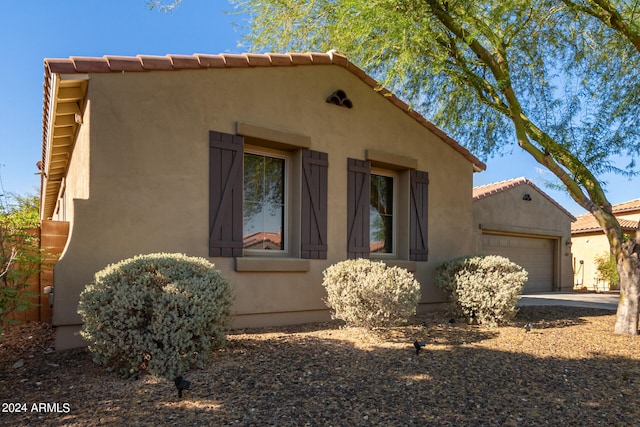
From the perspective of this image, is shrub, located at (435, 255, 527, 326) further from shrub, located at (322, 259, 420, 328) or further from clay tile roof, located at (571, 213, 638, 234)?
clay tile roof, located at (571, 213, 638, 234)

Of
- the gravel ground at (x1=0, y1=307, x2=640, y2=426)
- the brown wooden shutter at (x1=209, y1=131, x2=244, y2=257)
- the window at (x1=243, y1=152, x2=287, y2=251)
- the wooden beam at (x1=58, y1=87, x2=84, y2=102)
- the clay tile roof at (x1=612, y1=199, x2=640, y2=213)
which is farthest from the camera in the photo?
the clay tile roof at (x1=612, y1=199, x2=640, y2=213)

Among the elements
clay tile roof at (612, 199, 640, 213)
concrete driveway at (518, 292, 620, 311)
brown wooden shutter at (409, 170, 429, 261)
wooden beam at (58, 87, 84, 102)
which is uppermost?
wooden beam at (58, 87, 84, 102)

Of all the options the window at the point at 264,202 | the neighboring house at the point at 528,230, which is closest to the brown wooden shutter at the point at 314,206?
the window at the point at 264,202

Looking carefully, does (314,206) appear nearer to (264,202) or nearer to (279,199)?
(279,199)

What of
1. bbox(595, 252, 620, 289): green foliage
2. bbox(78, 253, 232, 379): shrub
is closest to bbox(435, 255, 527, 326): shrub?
bbox(78, 253, 232, 379): shrub

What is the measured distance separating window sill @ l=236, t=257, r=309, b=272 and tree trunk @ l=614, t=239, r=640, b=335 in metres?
5.19

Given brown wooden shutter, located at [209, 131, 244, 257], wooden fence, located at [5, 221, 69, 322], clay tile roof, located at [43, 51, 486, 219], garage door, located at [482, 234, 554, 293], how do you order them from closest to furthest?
1. clay tile roof, located at [43, 51, 486, 219]
2. wooden fence, located at [5, 221, 69, 322]
3. brown wooden shutter, located at [209, 131, 244, 257]
4. garage door, located at [482, 234, 554, 293]

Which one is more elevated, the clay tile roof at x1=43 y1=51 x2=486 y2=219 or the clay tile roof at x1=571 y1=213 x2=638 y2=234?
the clay tile roof at x1=43 y1=51 x2=486 y2=219

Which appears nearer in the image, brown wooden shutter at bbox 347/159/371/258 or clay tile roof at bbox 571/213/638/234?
brown wooden shutter at bbox 347/159/371/258

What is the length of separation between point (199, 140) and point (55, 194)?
8933 millimetres

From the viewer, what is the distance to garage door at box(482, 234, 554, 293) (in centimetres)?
1540

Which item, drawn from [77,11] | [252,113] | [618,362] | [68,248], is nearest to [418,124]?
[252,113]

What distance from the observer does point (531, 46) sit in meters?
8.48

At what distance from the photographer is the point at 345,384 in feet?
14.4
